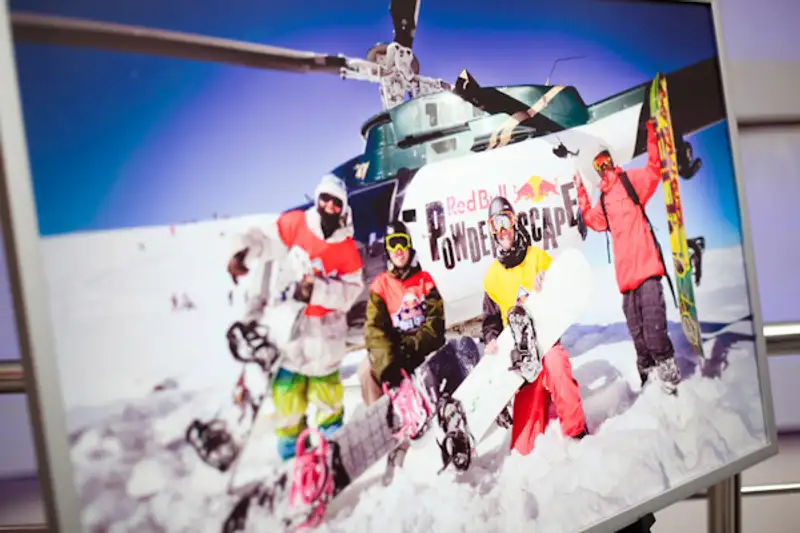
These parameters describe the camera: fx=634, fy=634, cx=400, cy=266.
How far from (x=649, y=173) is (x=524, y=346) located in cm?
41

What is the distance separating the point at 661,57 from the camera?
1.07m

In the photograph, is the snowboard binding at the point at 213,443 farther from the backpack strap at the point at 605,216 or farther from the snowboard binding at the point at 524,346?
the backpack strap at the point at 605,216

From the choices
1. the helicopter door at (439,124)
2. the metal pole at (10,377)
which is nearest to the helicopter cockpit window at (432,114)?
the helicopter door at (439,124)

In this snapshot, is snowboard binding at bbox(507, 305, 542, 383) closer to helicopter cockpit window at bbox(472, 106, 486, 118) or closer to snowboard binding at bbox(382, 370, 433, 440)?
snowboard binding at bbox(382, 370, 433, 440)

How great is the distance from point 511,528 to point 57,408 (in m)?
0.55

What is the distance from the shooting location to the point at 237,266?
62 centimetres

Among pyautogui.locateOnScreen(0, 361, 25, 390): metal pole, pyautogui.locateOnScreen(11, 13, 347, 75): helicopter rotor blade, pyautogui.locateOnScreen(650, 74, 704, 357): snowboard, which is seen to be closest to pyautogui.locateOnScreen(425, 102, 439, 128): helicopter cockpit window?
pyautogui.locateOnScreen(11, 13, 347, 75): helicopter rotor blade

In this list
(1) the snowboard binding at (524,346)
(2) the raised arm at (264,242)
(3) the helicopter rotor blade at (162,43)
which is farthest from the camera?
(1) the snowboard binding at (524,346)

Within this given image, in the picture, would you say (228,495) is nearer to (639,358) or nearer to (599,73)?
(639,358)

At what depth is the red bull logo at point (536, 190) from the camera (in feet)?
2.85

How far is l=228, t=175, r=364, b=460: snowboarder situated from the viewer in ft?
2.10

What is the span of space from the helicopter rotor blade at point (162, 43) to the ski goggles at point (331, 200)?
135 mm

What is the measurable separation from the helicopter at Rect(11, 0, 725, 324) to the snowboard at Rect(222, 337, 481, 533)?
7 centimetres

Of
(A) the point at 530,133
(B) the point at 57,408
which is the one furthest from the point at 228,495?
(A) the point at 530,133
